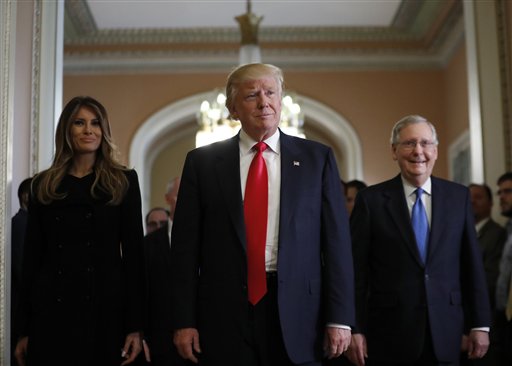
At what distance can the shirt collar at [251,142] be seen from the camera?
2877mm

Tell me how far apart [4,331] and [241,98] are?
1575mm

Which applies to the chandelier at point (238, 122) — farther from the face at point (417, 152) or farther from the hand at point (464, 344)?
the hand at point (464, 344)

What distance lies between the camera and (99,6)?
9.48 m

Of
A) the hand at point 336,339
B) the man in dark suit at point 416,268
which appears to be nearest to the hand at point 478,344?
the man in dark suit at point 416,268

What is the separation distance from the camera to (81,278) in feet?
10.0

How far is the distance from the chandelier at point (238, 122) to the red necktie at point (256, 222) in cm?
531

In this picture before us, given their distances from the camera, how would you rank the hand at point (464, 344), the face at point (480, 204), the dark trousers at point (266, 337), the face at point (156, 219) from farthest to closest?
the face at point (480, 204), the face at point (156, 219), the hand at point (464, 344), the dark trousers at point (266, 337)

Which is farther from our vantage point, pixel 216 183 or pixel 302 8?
pixel 302 8

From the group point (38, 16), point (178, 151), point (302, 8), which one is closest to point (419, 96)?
point (302, 8)

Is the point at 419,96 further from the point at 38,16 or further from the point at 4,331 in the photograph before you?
the point at 4,331

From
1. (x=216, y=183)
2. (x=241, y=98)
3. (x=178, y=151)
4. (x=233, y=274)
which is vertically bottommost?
(x=233, y=274)

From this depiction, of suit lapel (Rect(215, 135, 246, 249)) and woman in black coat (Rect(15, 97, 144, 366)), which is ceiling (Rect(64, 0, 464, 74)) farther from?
suit lapel (Rect(215, 135, 246, 249))

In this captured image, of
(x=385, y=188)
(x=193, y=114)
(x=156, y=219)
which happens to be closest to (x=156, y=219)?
(x=156, y=219)

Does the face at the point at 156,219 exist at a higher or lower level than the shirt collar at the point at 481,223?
higher
